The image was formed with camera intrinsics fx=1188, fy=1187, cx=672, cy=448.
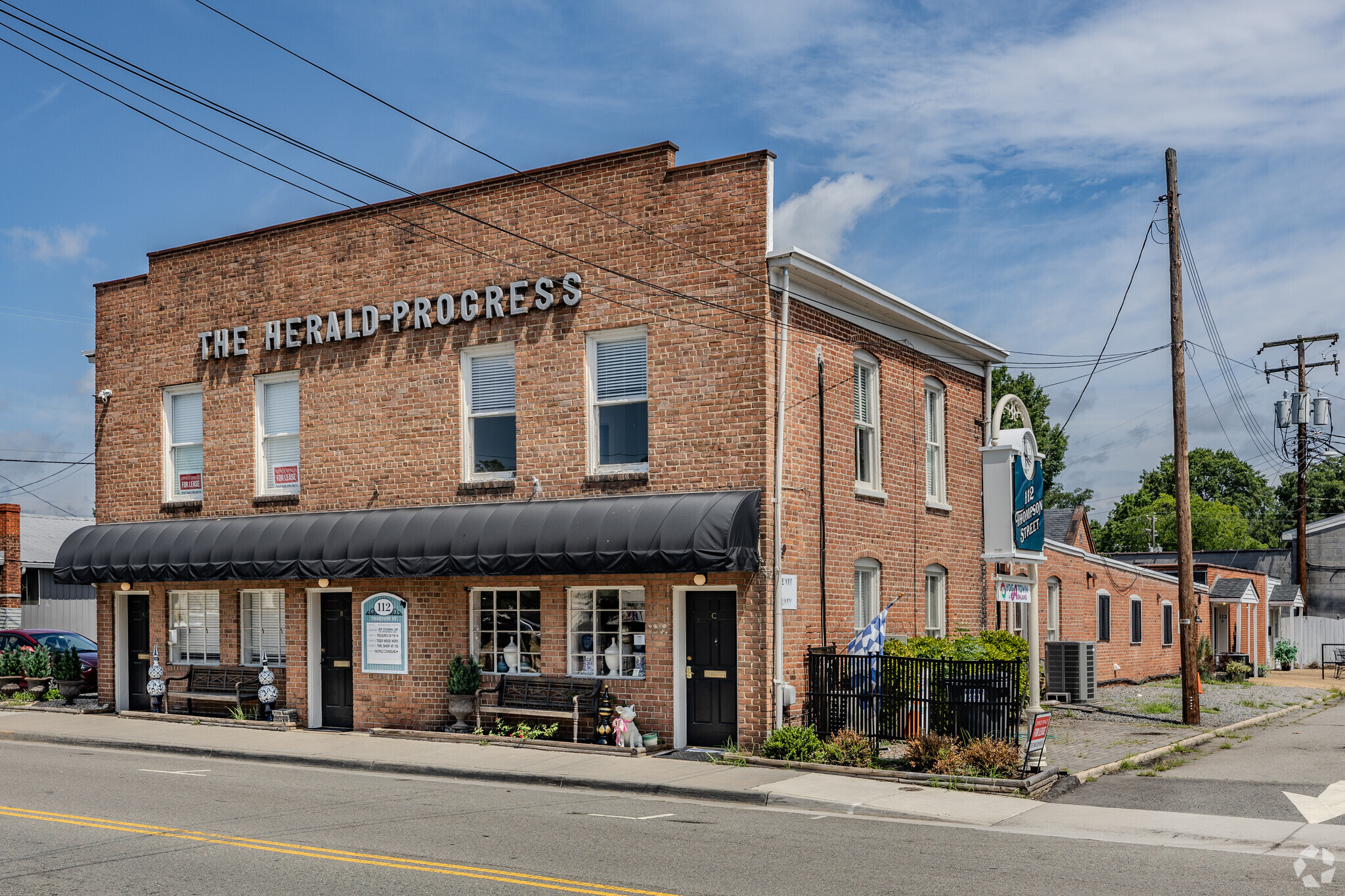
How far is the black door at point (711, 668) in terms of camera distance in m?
16.3

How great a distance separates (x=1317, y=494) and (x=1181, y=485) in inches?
3409

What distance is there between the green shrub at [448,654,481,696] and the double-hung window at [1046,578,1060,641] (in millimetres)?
13768

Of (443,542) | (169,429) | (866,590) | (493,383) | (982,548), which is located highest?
(493,383)

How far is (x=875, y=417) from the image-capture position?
761 inches

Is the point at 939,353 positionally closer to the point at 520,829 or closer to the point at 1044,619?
the point at 1044,619

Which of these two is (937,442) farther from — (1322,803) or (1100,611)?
(1322,803)

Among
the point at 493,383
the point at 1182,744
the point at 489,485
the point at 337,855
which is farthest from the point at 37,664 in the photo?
the point at 1182,744

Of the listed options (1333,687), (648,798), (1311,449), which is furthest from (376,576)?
(1311,449)

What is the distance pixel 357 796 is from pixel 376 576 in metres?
5.58

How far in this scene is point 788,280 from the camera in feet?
53.4

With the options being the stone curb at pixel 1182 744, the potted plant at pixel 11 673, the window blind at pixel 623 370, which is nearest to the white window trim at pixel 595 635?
the window blind at pixel 623 370

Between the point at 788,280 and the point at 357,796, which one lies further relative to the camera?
the point at 788,280

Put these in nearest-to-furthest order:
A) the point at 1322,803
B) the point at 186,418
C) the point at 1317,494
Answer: the point at 1322,803
the point at 186,418
the point at 1317,494

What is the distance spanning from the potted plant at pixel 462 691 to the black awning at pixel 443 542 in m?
1.59
